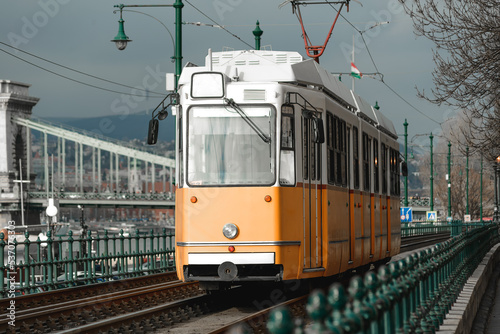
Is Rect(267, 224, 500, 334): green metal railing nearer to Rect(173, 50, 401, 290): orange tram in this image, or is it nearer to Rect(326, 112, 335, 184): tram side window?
Rect(173, 50, 401, 290): orange tram

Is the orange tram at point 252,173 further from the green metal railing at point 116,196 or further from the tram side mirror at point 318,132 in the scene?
the green metal railing at point 116,196

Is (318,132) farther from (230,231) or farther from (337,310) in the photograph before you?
(337,310)

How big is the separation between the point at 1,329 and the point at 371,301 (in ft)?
21.4

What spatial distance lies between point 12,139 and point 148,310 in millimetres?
97820

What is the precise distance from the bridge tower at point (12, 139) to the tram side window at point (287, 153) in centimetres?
8972

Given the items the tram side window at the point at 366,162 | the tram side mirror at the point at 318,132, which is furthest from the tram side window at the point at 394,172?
the tram side mirror at the point at 318,132

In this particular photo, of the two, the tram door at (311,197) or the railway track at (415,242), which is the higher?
the tram door at (311,197)

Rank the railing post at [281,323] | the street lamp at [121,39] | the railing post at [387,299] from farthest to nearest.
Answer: the street lamp at [121,39], the railing post at [387,299], the railing post at [281,323]

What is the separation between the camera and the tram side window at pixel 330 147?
12.3 m

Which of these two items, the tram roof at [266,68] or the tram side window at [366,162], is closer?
the tram roof at [266,68]

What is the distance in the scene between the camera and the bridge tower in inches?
3976

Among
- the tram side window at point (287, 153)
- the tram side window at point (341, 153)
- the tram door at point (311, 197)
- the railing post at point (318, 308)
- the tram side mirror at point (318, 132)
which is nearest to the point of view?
the railing post at point (318, 308)

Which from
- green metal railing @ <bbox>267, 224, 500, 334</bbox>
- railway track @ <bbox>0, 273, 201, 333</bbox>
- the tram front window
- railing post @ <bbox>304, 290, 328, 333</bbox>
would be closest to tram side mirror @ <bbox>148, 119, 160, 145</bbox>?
the tram front window

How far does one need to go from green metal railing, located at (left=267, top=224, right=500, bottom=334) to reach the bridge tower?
92475mm
